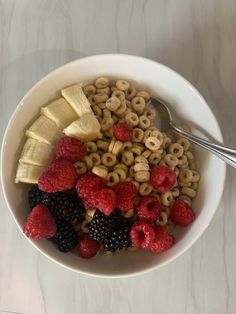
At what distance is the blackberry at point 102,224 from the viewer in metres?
0.71

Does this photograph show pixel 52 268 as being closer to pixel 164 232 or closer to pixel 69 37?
pixel 164 232

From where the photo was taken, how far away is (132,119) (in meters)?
0.78

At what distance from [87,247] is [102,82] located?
10.4 inches

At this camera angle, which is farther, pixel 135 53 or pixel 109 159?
pixel 135 53

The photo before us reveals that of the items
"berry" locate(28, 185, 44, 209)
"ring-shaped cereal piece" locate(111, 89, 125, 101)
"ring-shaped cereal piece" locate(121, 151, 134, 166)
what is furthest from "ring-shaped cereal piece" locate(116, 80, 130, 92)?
"berry" locate(28, 185, 44, 209)

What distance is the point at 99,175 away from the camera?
0.73 m

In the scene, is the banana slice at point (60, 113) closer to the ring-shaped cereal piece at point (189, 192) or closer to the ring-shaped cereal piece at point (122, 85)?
the ring-shaped cereal piece at point (122, 85)

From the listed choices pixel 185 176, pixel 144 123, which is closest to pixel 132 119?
pixel 144 123

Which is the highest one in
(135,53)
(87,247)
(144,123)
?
(135,53)

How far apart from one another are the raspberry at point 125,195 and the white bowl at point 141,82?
0.10m

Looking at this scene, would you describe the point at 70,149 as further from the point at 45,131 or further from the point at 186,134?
the point at 186,134

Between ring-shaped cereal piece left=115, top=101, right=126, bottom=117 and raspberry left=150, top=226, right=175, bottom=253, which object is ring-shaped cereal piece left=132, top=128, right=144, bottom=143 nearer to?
ring-shaped cereal piece left=115, top=101, right=126, bottom=117

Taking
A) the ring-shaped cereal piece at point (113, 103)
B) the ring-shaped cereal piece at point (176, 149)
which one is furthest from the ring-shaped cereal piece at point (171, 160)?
the ring-shaped cereal piece at point (113, 103)

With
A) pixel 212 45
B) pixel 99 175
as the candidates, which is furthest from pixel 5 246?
pixel 212 45
